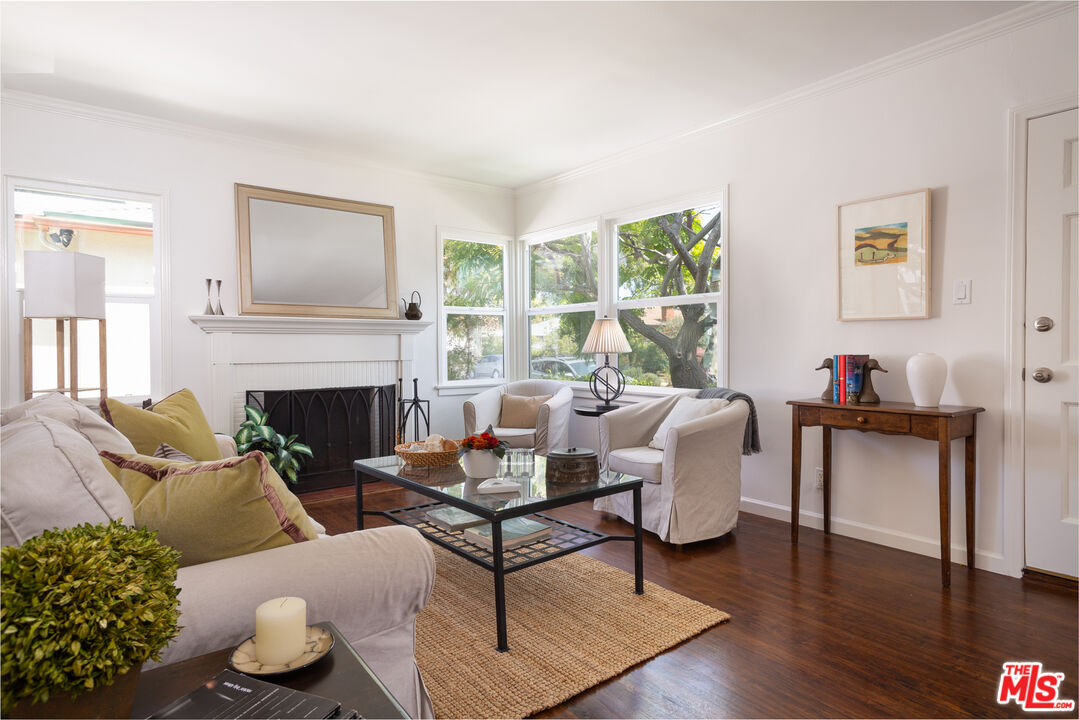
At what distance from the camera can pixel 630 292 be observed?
477 centimetres

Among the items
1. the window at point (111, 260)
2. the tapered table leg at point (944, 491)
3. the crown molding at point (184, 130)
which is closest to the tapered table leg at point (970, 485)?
the tapered table leg at point (944, 491)

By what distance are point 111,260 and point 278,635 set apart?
12.9 feet

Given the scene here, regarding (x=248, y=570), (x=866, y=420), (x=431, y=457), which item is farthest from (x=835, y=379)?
(x=248, y=570)

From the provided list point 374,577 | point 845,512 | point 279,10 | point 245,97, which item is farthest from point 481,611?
point 245,97

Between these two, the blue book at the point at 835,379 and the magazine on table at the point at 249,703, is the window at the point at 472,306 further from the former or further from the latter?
the magazine on table at the point at 249,703

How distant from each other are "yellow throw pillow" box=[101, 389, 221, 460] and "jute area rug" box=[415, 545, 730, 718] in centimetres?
106

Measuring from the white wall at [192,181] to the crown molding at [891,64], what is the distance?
6.33 ft

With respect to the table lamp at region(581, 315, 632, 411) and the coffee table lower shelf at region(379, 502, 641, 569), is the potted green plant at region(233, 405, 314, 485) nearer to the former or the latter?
the coffee table lower shelf at region(379, 502, 641, 569)

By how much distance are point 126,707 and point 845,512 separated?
3.47 meters

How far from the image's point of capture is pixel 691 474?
3.17 m

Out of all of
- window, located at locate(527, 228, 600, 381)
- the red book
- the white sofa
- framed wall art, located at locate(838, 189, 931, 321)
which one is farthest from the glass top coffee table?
window, located at locate(527, 228, 600, 381)

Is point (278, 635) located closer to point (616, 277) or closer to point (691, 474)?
point (691, 474)

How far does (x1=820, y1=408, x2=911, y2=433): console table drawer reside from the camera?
9.24 feet

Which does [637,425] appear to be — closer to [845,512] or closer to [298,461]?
[845,512]
